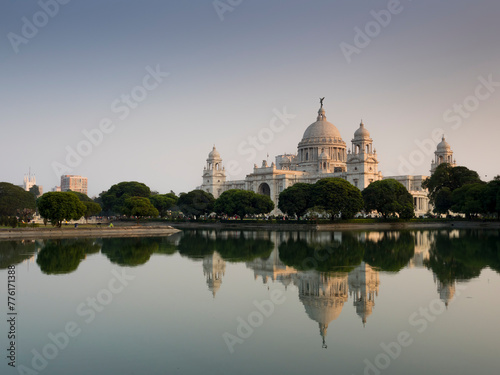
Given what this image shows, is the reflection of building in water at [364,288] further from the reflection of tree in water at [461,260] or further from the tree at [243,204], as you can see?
the tree at [243,204]

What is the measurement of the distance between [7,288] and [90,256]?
11.9m

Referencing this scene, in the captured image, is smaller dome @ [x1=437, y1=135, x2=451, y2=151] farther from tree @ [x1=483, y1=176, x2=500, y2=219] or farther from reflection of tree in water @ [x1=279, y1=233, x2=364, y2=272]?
reflection of tree in water @ [x1=279, y1=233, x2=364, y2=272]

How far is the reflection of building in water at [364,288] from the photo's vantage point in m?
17.2

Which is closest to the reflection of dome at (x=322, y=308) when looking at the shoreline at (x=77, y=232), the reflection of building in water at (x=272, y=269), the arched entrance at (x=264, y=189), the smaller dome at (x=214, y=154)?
the reflection of building in water at (x=272, y=269)

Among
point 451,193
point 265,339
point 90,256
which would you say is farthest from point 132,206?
point 265,339

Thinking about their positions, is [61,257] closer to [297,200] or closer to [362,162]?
[297,200]

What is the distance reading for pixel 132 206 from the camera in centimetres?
7144

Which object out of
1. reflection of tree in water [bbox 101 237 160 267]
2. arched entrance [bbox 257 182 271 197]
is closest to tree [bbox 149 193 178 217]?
arched entrance [bbox 257 182 271 197]

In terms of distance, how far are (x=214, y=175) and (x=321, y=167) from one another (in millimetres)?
26576

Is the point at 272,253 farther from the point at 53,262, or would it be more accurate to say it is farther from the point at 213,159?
the point at 213,159

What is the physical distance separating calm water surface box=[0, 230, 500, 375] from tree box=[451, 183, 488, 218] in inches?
1687

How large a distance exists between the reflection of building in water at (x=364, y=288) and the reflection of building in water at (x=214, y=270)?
208 inches

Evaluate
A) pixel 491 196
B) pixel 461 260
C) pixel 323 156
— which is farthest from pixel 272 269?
pixel 323 156

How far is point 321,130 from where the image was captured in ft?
401
